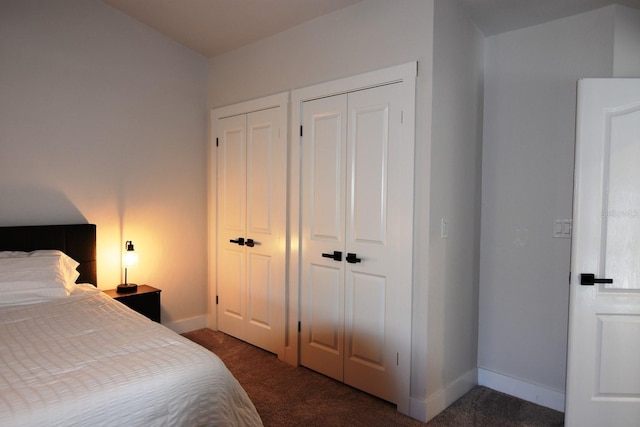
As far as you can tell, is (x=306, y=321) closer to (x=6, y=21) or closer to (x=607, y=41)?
(x=607, y=41)

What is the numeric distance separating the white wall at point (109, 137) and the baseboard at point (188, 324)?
45 mm

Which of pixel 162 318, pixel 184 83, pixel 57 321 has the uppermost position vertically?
pixel 184 83

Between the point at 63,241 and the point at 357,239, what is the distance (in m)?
2.25

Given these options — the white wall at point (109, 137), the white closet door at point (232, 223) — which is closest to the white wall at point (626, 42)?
the white closet door at point (232, 223)

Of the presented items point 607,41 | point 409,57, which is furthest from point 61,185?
point 607,41

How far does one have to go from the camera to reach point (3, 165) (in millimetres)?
2896

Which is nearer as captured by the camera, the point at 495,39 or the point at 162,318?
the point at 495,39

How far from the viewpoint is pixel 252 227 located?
138 inches

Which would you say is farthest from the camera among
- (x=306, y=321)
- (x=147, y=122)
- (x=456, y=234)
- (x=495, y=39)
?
(x=147, y=122)

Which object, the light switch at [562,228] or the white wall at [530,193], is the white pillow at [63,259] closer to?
the white wall at [530,193]

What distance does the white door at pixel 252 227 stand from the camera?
3.27 meters

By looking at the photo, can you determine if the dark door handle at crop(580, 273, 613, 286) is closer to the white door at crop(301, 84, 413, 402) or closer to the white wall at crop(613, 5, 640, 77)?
the white door at crop(301, 84, 413, 402)

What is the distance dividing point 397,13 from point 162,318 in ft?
10.7

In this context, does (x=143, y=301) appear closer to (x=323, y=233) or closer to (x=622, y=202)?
(x=323, y=233)
